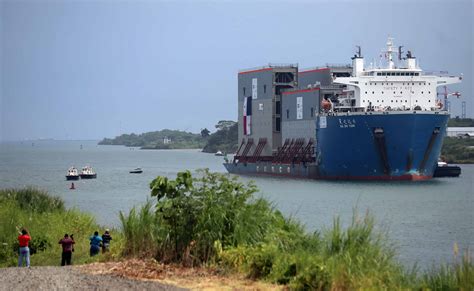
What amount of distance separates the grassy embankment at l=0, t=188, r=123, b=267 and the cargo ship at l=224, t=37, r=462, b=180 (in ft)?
107

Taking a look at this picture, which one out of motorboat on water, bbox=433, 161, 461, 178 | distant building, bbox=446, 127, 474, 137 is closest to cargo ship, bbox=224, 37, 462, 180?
motorboat on water, bbox=433, 161, 461, 178

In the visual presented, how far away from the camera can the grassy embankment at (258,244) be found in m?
14.1

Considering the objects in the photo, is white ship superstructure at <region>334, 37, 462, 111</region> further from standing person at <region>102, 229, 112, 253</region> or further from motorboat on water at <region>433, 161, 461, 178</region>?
standing person at <region>102, 229, 112, 253</region>

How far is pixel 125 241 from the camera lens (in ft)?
58.2

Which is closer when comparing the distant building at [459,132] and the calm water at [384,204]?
the calm water at [384,204]

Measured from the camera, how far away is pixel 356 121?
197 ft

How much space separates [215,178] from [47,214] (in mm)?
10904

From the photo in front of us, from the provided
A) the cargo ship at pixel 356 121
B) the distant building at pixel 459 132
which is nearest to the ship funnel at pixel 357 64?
the cargo ship at pixel 356 121

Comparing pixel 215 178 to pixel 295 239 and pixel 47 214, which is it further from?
pixel 47 214

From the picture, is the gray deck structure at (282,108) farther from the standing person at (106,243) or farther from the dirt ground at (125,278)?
the dirt ground at (125,278)

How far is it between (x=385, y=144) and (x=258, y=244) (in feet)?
143

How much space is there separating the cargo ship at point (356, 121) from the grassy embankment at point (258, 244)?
4115cm

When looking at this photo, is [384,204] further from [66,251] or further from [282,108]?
[282,108]

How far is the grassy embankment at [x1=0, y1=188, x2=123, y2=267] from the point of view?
21.0 m
